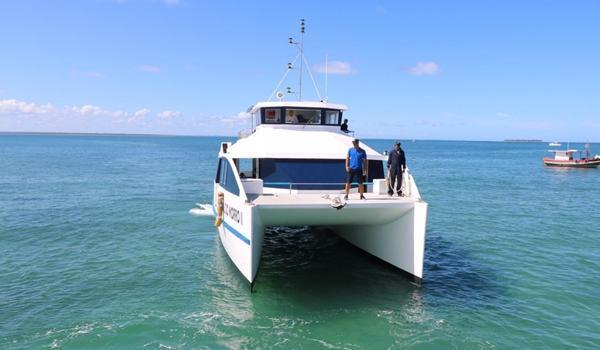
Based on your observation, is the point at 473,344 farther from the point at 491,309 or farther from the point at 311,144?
the point at 311,144

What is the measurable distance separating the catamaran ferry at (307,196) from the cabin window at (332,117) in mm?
150

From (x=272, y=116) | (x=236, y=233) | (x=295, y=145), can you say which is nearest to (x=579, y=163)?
(x=272, y=116)

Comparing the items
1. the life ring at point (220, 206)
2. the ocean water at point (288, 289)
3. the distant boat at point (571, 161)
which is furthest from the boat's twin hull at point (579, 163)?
the life ring at point (220, 206)

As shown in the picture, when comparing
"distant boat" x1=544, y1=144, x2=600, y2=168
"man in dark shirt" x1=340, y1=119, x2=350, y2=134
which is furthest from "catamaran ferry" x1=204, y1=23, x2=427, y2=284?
"distant boat" x1=544, y1=144, x2=600, y2=168

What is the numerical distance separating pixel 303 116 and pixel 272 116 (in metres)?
0.97

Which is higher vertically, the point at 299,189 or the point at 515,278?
the point at 299,189

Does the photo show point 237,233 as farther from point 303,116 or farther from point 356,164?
point 303,116

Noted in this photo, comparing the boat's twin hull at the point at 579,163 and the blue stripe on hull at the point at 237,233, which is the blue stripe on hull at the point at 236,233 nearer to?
the blue stripe on hull at the point at 237,233

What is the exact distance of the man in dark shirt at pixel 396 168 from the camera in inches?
394

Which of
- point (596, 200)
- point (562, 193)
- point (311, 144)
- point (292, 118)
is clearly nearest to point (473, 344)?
point (311, 144)

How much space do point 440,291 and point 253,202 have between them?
489cm

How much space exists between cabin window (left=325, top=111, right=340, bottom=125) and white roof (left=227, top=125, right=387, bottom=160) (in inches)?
28.9

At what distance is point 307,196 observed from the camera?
9781 millimetres

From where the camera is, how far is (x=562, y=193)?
1093 inches
